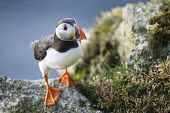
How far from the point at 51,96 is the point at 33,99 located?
0.30 meters

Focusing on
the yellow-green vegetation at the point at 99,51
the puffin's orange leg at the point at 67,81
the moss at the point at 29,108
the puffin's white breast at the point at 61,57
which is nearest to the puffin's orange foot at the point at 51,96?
the moss at the point at 29,108

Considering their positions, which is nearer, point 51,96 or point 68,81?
point 51,96

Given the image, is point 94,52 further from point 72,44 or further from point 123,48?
point 72,44

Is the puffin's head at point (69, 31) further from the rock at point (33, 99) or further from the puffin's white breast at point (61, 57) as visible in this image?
the rock at point (33, 99)

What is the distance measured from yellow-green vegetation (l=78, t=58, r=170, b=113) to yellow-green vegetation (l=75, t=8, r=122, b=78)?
7.96 feet

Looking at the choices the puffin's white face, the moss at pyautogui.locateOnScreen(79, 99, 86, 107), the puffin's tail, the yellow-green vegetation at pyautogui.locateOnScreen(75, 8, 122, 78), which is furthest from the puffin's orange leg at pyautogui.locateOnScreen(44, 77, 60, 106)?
the yellow-green vegetation at pyautogui.locateOnScreen(75, 8, 122, 78)

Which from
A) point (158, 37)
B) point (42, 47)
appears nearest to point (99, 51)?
point (158, 37)

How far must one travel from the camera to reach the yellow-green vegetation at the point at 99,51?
314 inches

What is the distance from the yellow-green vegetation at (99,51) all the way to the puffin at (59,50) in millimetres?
2827

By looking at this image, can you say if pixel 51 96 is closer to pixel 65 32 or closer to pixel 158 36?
pixel 65 32

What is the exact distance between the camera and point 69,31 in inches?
170

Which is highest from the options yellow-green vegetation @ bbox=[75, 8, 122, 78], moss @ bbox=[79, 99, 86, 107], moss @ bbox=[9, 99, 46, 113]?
yellow-green vegetation @ bbox=[75, 8, 122, 78]

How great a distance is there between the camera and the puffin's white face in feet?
14.1

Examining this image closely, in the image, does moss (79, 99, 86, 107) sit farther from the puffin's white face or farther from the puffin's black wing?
the puffin's white face
